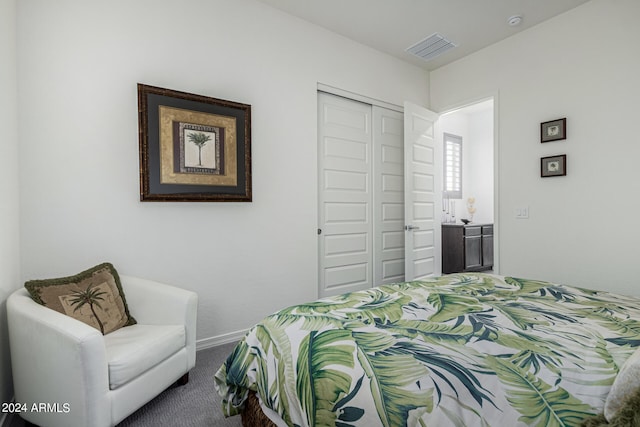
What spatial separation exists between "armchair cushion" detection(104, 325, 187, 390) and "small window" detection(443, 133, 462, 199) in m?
5.26

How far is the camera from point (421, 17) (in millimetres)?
3115

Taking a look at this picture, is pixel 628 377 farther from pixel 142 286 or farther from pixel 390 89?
pixel 390 89

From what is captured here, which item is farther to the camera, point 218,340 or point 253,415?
point 218,340

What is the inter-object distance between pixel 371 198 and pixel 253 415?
2.78 metres

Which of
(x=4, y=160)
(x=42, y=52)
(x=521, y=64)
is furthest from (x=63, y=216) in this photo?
(x=521, y=64)

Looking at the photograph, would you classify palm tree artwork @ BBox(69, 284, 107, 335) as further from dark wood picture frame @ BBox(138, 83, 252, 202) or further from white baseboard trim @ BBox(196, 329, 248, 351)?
white baseboard trim @ BBox(196, 329, 248, 351)

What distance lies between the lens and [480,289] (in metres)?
1.85

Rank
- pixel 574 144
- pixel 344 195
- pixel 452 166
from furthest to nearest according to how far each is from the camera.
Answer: pixel 452 166 < pixel 344 195 < pixel 574 144

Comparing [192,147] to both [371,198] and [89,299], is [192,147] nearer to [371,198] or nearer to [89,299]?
[89,299]

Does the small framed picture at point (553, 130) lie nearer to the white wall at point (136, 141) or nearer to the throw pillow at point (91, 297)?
the white wall at point (136, 141)

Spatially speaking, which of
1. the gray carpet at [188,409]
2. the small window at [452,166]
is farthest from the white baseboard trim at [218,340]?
the small window at [452,166]

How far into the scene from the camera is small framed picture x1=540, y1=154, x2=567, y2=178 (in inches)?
120

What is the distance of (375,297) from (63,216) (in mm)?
2043

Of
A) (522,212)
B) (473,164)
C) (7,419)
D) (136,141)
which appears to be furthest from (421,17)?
(7,419)
